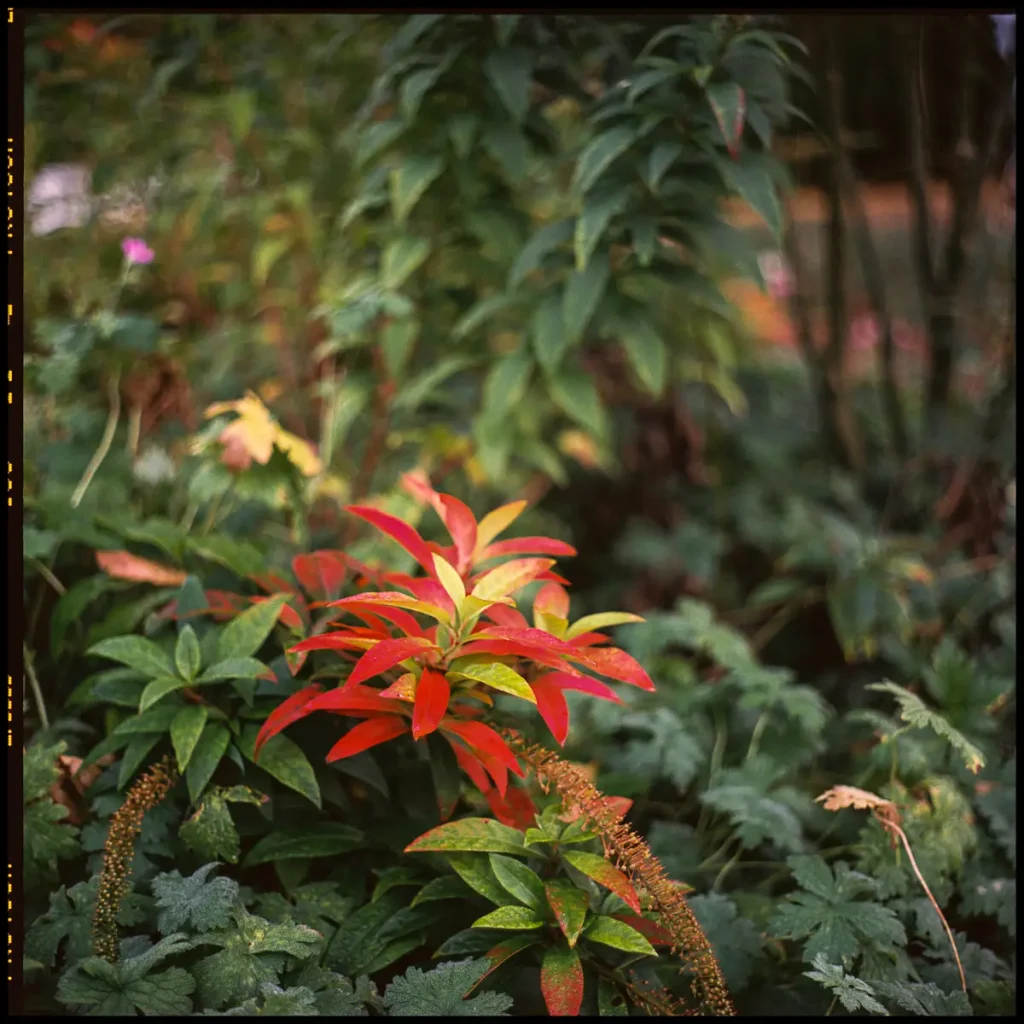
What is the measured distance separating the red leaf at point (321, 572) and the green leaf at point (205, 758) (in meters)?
0.21

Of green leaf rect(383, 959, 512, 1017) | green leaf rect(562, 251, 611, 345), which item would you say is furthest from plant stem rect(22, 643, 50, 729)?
green leaf rect(562, 251, 611, 345)

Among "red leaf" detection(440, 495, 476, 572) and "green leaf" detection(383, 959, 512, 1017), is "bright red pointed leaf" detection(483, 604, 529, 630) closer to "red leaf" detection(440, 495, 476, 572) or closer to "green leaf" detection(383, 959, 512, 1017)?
"red leaf" detection(440, 495, 476, 572)

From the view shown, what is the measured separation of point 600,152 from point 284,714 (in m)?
0.88

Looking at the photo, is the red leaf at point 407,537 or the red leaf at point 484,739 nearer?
the red leaf at point 484,739

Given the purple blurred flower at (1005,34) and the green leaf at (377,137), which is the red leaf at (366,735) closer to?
the green leaf at (377,137)

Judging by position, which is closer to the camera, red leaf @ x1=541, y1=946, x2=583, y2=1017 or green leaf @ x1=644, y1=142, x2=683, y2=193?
red leaf @ x1=541, y1=946, x2=583, y2=1017

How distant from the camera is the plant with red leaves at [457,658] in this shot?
89 cm

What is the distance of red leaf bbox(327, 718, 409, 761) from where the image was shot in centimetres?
92

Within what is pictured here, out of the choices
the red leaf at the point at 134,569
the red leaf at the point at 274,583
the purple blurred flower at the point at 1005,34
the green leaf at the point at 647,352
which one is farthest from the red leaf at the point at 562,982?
the purple blurred flower at the point at 1005,34

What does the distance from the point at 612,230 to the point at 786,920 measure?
A: 1010mm

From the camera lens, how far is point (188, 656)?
1.01 metres

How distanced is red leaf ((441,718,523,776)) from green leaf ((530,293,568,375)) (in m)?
0.73

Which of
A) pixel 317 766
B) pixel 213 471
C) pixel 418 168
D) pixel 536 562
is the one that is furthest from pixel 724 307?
pixel 317 766

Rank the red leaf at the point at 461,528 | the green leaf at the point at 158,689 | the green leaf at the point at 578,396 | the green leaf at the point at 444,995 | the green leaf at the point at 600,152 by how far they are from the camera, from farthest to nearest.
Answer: the green leaf at the point at 578,396, the green leaf at the point at 600,152, the red leaf at the point at 461,528, the green leaf at the point at 158,689, the green leaf at the point at 444,995
